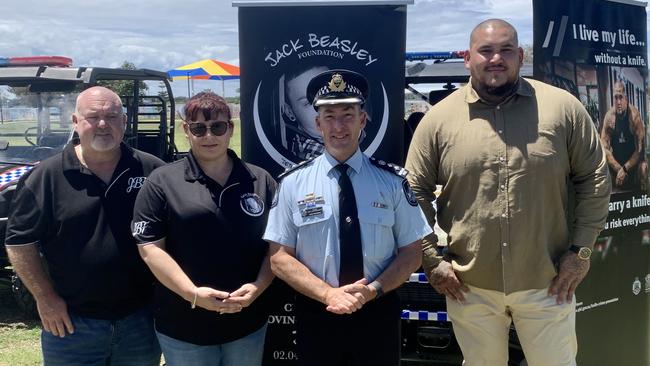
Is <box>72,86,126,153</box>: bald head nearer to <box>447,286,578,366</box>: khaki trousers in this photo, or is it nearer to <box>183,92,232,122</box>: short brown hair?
<box>183,92,232,122</box>: short brown hair

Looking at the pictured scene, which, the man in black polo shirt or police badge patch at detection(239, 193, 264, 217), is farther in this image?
the man in black polo shirt

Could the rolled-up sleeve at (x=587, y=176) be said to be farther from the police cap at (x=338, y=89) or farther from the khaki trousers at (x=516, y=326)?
the police cap at (x=338, y=89)

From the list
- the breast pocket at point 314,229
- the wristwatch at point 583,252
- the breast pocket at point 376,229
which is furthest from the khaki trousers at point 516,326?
the breast pocket at point 314,229

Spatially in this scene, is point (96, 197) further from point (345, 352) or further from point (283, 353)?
point (283, 353)

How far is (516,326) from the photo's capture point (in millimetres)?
2916

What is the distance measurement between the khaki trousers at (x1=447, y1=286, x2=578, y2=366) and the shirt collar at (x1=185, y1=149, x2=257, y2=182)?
3.85 feet

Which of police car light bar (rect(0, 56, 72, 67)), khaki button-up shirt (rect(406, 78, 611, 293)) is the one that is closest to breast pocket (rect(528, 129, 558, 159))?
khaki button-up shirt (rect(406, 78, 611, 293))

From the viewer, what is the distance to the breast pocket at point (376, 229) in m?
2.42

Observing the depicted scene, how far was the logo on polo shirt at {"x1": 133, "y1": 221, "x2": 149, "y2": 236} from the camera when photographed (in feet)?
8.02

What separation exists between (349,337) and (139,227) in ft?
3.05

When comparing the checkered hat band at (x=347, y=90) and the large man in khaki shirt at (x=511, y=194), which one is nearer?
the checkered hat band at (x=347, y=90)

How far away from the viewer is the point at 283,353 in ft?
11.5

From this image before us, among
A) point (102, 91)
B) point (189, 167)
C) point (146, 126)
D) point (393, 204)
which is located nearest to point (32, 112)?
point (146, 126)

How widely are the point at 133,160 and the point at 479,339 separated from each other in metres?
1.80
